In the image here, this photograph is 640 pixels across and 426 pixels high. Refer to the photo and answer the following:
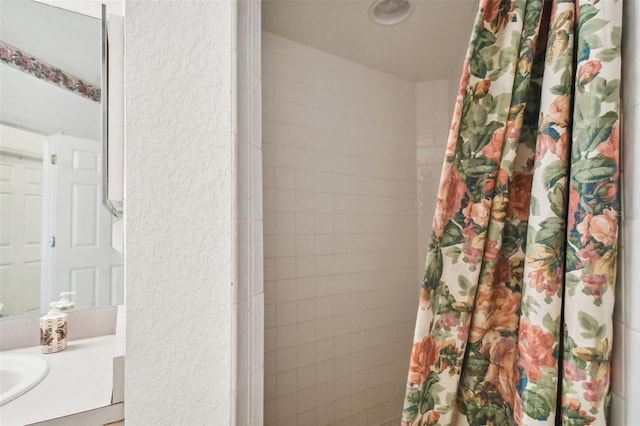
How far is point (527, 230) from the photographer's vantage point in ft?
1.92

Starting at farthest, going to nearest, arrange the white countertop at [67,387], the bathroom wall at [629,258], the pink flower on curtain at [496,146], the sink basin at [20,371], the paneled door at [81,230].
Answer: the paneled door at [81,230] → the sink basin at [20,371] → the white countertop at [67,387] → the pink flower on curtain at [496,146] → the bathroom wall at [629,258]

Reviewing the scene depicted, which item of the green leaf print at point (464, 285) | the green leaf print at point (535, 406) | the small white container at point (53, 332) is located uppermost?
the green leaf print at point (464, 285)

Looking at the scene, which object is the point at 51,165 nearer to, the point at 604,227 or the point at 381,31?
the point at 381,31

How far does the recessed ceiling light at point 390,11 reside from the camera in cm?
137

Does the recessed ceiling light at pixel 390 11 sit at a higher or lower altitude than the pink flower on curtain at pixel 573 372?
higher

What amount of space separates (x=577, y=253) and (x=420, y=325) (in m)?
0.29

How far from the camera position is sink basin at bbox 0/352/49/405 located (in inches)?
35.5

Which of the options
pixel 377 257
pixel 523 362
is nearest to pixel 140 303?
pixel 523 362

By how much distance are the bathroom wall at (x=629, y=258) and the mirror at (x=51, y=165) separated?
4.34ft

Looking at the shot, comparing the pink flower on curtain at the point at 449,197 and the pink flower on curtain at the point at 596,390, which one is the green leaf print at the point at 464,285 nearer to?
the pink flower on curtain at the point at 449,197

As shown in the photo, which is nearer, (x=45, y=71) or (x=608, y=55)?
(x=608, y=55)

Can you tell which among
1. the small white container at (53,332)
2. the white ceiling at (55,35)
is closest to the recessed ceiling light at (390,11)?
the white ceiling at (55,35)

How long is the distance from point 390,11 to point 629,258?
1.36 m

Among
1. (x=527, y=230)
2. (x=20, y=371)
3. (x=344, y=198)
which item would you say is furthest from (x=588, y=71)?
(x=20, y=371)
